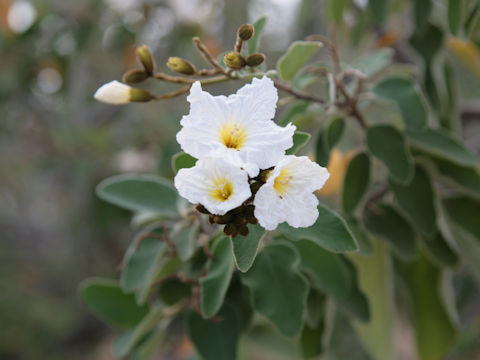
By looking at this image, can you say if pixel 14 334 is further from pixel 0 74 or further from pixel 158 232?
pixel 158 232

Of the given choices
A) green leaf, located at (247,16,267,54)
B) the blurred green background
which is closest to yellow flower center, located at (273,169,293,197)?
green leaf, located at (247,16,267,54)

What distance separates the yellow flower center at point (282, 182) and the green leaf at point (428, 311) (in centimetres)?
61

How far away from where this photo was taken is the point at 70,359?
143 inches

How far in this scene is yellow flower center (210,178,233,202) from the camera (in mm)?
402

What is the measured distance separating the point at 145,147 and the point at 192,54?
1.71ft

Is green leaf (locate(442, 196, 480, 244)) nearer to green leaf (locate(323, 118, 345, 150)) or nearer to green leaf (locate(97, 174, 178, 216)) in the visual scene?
green leaf (locate(323, 118, 345, 150))

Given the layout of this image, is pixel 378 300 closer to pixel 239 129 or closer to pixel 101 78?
pixel 239 129

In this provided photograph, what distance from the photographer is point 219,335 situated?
2.21ft

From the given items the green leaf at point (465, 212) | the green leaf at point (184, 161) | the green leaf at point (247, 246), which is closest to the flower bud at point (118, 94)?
the green leaf at point (184, 161)

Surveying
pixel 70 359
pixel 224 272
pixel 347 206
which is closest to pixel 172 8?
pixel 347 206

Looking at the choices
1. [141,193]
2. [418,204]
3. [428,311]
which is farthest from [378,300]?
[141,193]

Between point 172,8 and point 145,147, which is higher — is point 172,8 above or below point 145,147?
above

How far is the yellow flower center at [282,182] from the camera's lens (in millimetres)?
417

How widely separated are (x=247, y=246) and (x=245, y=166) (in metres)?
0.08
